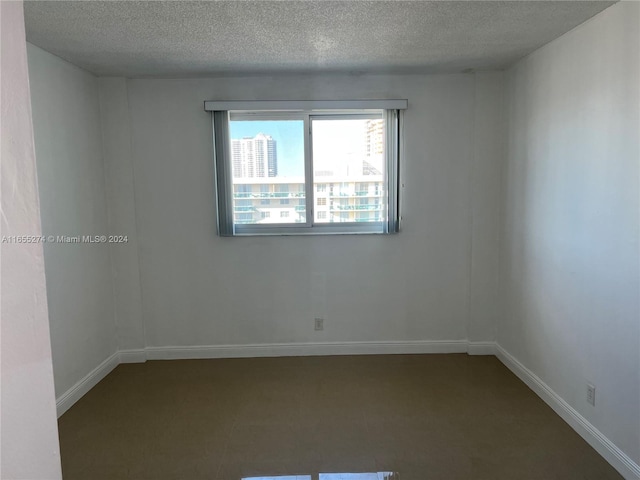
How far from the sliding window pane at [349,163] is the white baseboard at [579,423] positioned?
1.59 metres

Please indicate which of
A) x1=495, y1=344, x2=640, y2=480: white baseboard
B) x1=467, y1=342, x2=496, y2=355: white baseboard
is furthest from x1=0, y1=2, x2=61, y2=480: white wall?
x1=467, y1=342, x2=496, y2=355: white baseboard

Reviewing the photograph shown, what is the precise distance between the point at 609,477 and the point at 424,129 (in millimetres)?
2588

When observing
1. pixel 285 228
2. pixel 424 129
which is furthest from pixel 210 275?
pixel 424 129

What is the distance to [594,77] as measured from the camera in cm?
231

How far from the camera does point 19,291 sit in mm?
732

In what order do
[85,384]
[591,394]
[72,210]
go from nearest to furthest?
[591,394] < [72,210] < [85,384]

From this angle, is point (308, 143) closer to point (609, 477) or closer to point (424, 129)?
point (424, 129)

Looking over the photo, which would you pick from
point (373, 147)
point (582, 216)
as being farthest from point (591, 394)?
point (373, 147)

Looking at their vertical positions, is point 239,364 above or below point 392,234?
below

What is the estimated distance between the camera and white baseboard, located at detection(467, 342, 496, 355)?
3.67 meters

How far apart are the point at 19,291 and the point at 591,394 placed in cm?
273

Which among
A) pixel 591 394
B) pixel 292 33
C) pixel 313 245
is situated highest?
pixel 292 33

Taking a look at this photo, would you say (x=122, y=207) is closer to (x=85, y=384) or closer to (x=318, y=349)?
(x=85, y=384)

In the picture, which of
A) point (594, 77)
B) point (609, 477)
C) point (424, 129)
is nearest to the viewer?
point (609, 477)
